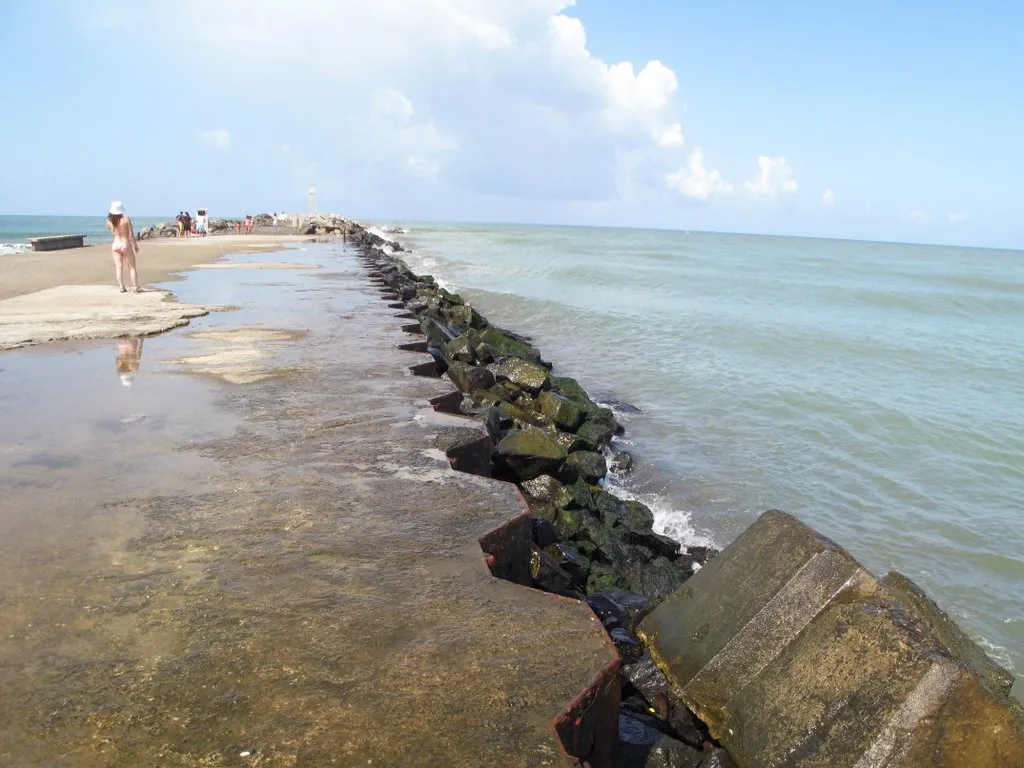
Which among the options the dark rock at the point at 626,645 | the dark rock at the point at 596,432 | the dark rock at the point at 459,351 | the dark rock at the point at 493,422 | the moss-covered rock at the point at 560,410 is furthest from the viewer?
the dark rock at the point at 459,351

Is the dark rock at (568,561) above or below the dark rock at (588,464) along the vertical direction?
above

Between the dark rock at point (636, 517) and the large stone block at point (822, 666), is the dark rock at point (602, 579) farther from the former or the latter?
the large stone block at point (822, 666)

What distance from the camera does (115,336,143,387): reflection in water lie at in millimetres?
6000

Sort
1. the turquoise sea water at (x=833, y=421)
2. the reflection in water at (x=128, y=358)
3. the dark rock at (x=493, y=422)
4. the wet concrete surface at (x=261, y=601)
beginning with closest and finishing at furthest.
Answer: the wet concrete surface at (x=261, y=601)
the dark rock at (x=493, y=422)
the reflection in water at (x=128, y=358)
the turquoise sea water at (x=833, y=421)

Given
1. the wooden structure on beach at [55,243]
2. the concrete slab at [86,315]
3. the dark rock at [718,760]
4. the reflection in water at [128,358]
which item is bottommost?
→ the dark rock at [718,760]

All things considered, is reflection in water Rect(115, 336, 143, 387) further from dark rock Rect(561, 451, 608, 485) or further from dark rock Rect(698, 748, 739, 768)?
dark rock Rect(698, 748, 739, 768)

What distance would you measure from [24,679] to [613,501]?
4.43 m

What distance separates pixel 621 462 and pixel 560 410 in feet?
3.07

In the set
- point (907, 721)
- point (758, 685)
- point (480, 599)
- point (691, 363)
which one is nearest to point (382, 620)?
point (480, 599)

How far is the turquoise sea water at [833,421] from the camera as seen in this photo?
6.20m

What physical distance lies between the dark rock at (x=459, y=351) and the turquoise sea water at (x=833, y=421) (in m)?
2.12

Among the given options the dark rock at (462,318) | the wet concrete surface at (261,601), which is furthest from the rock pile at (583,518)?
the dark rock at (462,318)

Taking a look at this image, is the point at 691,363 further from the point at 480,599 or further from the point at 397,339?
the point at 480,599

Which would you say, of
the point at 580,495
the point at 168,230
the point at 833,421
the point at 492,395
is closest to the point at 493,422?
the point at 580,495
